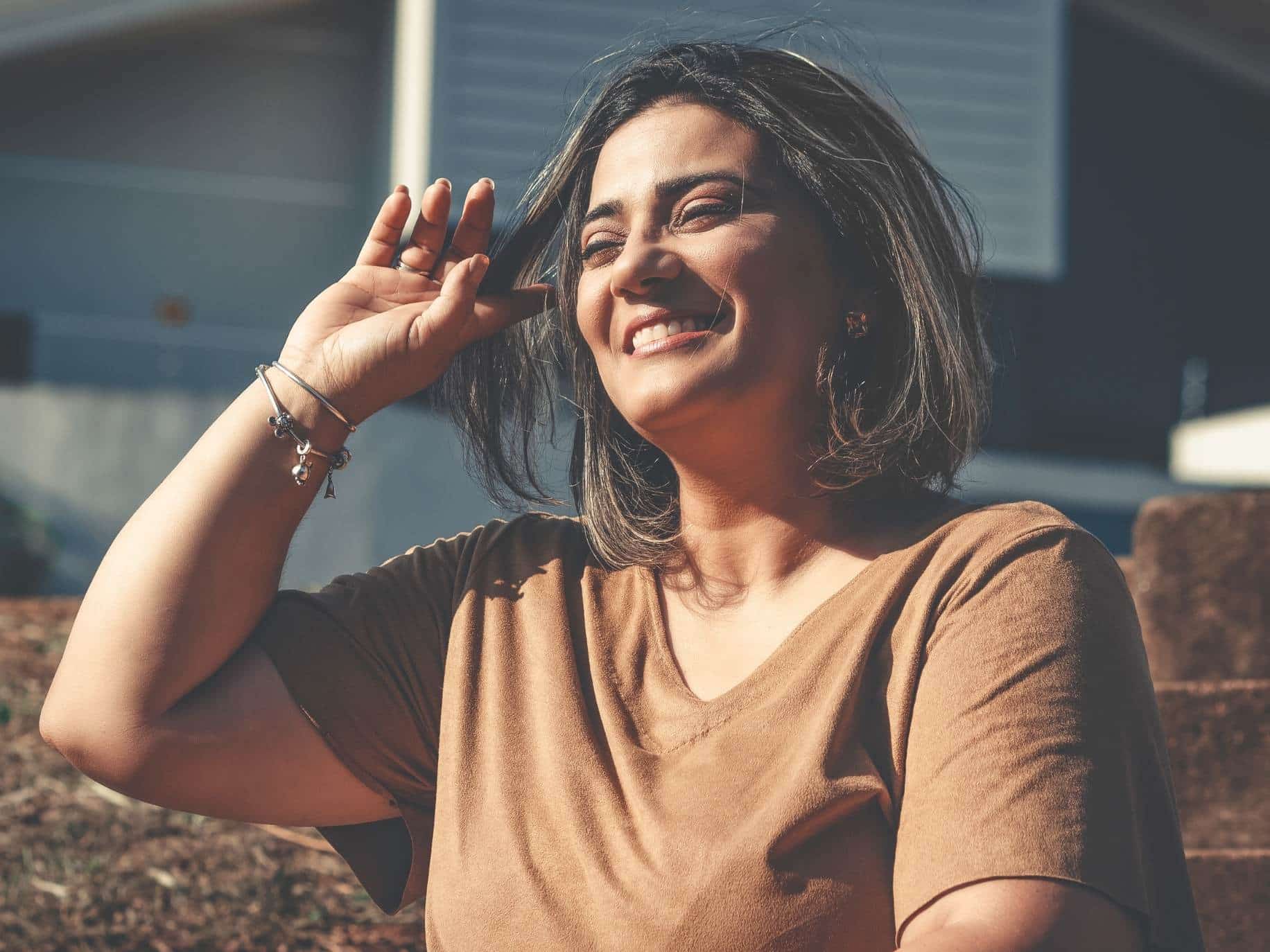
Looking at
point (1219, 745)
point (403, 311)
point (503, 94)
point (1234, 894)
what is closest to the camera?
point (403, 311)

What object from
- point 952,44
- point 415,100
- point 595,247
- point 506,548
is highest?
point 952,44

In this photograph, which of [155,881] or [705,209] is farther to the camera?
[155,881]

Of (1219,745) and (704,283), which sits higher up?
(704,283)

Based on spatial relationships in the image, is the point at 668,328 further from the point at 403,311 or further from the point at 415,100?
the point at 415,100

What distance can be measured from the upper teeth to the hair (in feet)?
0.82

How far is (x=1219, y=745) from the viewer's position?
312 centimetres

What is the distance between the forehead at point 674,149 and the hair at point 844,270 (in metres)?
0.03

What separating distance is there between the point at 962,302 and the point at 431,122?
6.21 meters

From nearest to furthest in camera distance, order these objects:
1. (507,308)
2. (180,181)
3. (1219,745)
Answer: (507,308) < (1219,745) < (180,181)

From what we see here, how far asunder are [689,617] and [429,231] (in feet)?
2.59

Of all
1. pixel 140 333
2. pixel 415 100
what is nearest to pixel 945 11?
pixel 415 100

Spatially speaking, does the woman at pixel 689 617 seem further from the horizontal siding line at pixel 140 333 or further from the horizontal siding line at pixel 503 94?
the horizontal siding line at pixel 140 333

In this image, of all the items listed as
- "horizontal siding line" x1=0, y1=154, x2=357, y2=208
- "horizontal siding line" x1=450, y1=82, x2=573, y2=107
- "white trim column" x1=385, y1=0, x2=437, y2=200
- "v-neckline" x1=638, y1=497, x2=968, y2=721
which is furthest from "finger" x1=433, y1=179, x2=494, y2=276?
"horizontal siding line" x1=0, y1=154, x2=357, y2=208

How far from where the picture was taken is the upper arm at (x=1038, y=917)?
5.24 feet
